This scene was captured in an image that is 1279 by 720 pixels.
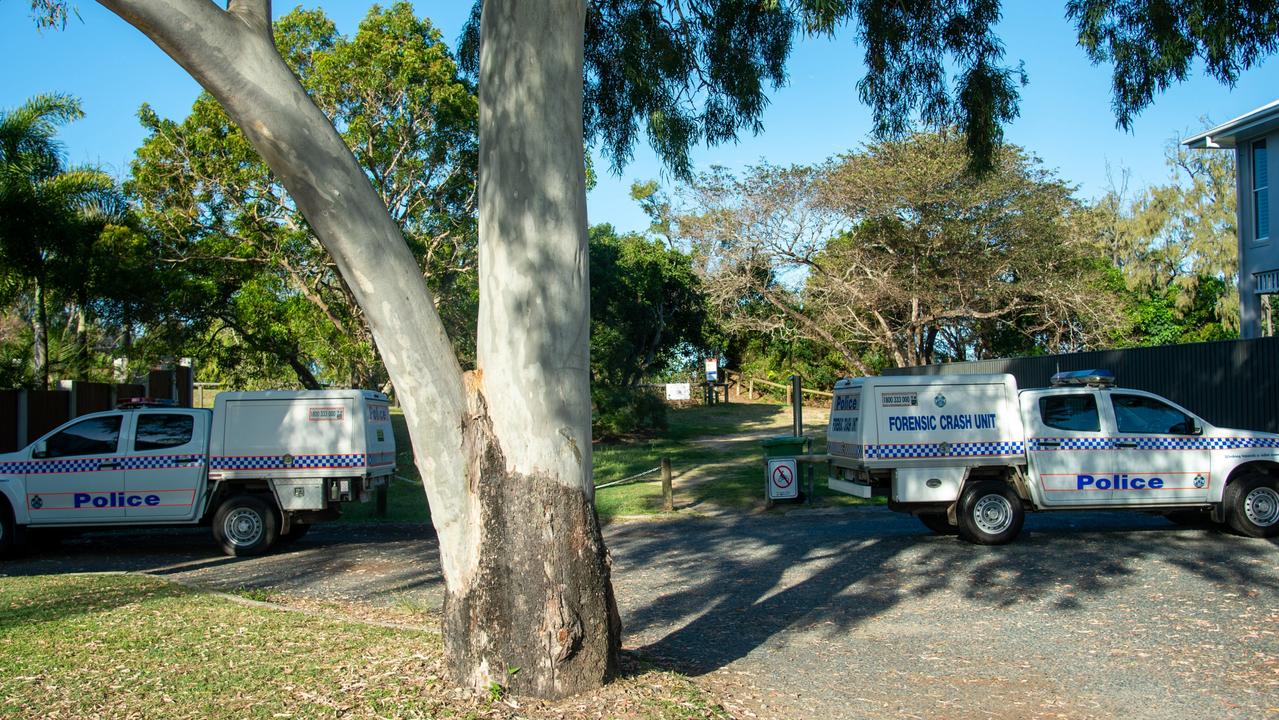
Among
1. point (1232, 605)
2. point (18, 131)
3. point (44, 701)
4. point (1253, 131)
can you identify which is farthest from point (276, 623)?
point (1253, 131)

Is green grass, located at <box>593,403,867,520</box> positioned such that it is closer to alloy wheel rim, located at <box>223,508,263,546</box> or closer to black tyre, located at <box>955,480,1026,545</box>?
black tyre, located at <box>955,480,1026,545</box>

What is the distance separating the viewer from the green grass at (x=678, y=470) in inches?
699

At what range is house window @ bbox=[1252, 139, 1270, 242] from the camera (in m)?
22.0

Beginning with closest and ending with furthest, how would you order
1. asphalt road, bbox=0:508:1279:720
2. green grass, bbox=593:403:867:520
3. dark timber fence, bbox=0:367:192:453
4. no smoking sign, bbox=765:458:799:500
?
asphalt road, bbox=0:508:1279:720 → no smoking sign, bbox=765:458:799:500 → green grass, bbox=593:403:867:520 → dark timber fence, bbox=0:367:192:453

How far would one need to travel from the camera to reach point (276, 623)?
7.75 meters

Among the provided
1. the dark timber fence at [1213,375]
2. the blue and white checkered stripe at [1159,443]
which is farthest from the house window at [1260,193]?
the blue and white checkered stripe at [1159,443]

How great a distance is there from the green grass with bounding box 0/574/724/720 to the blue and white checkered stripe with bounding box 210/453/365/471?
4904mm

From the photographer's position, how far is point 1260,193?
2209cm

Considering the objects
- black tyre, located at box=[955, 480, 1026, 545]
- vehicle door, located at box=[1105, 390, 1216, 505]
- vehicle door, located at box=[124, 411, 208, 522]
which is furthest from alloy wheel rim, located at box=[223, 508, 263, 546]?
vehicle door, located at box=[1105, 390, 1216, 505]

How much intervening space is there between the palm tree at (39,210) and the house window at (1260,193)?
25.2 meters

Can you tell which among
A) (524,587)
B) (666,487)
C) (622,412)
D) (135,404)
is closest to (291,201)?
(135,404)

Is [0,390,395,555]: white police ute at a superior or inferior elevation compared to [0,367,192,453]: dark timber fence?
inferior

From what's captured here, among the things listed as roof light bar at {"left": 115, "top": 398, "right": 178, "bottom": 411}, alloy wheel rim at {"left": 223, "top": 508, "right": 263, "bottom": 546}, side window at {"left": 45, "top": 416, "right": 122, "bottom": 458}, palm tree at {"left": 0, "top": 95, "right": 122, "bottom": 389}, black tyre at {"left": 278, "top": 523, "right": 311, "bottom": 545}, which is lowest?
black tyre at {"left": 278, "top": 523, "right": 311, "bottom": 545}

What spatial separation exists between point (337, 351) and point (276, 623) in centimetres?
1783
